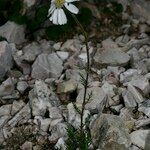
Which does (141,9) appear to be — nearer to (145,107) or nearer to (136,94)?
(136,94)

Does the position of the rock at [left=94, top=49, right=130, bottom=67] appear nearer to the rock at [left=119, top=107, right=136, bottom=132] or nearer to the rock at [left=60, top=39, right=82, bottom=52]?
the rock at [left=60, top=39, right=82, bottom=52]

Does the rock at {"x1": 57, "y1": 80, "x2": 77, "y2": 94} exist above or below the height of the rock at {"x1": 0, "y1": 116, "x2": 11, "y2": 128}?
below

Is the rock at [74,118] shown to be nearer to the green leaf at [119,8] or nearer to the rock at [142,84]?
the rock at [142,84]

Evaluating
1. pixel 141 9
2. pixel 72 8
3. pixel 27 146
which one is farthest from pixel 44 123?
pixel 141 9

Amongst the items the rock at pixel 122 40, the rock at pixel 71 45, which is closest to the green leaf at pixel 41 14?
the rock at pixel 71 45

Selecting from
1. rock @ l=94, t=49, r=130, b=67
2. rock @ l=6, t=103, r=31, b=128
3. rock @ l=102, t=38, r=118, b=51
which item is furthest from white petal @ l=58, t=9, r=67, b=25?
rock @ l=102, t=38, r=118, b=51
